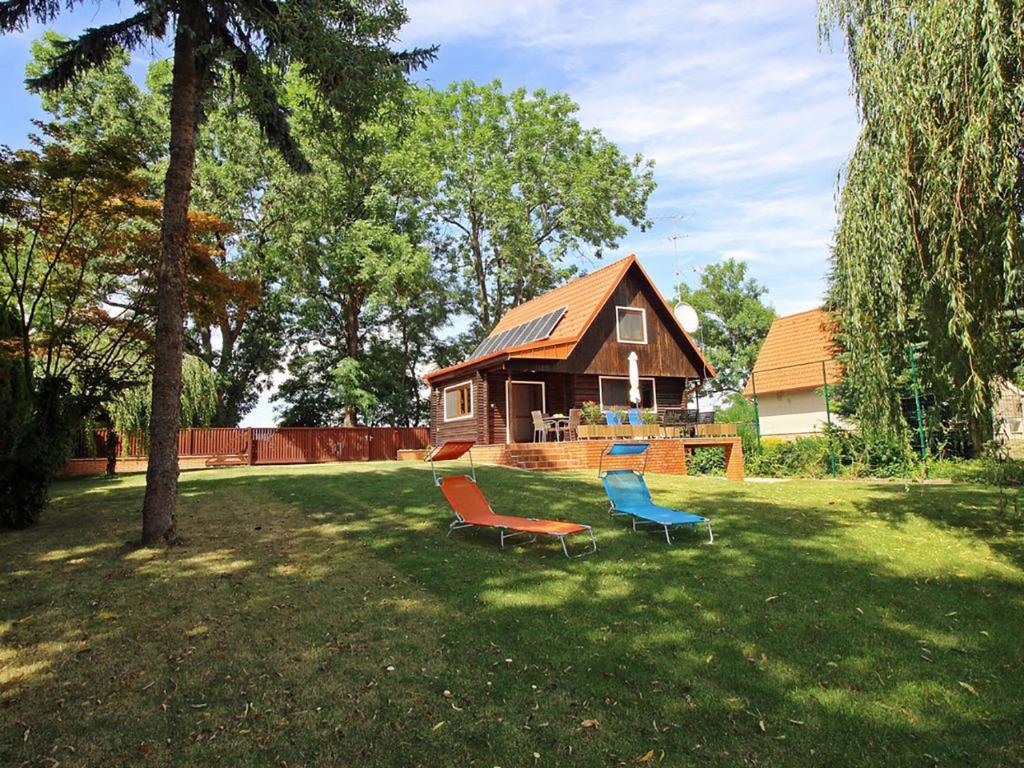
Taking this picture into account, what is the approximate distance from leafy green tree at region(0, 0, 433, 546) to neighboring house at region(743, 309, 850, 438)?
64.4ft

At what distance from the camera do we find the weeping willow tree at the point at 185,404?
19266 mm

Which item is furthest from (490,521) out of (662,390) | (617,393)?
(662,390)

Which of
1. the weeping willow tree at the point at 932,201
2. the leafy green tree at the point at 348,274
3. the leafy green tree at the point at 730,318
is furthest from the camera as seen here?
the leafy green tree at the point at 730,318

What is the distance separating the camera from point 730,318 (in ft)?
138

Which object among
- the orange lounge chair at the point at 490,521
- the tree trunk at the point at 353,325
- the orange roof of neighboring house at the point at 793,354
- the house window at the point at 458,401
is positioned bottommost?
the orange lounge chair at the point at 490,521

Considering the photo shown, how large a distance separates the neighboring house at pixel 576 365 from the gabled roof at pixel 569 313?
0.15ft

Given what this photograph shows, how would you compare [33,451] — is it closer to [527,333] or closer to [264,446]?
[527,333]

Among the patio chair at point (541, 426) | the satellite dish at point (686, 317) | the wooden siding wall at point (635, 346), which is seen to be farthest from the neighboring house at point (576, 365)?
the satellite dish at point (686, 317)

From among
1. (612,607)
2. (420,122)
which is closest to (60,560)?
(612,607)

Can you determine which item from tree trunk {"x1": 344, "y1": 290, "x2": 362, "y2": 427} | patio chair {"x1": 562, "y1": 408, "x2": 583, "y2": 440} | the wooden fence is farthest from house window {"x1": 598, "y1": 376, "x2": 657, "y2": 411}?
tree trunk {"x1": 344, "y1": 290, "x2": 362, "y2": 427}

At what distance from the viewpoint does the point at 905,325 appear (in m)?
6.46

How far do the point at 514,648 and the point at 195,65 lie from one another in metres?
7.97

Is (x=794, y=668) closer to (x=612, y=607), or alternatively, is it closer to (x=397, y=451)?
(x=612, y=607)

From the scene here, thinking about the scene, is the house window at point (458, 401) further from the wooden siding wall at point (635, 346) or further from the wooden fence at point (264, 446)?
the wooden fence at point (264, 446)
